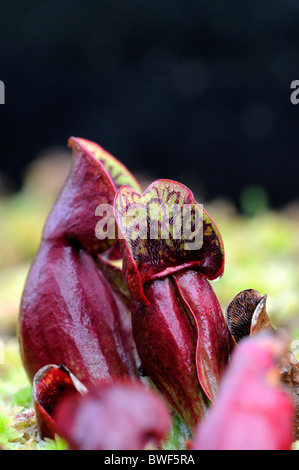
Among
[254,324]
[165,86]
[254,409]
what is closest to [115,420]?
[254,409]

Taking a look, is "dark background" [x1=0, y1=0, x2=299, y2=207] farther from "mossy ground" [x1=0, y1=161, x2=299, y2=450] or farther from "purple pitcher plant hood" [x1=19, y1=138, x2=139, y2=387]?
"purple pitcher plant hood" [x1=19, y1=138, x2=139, y2=387]

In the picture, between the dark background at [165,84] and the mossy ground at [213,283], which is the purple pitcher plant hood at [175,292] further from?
the dark background at [165,84]

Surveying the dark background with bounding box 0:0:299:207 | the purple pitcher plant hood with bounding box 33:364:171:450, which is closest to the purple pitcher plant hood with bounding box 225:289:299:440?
the purple pitcher plant hood with bounding box 33:364:171:450

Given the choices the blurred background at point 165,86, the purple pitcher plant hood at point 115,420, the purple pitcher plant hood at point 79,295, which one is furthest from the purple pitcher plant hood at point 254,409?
the blurred background at point 165,86

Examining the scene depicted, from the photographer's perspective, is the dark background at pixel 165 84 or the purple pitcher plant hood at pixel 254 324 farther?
the dark background at pixel 165 84

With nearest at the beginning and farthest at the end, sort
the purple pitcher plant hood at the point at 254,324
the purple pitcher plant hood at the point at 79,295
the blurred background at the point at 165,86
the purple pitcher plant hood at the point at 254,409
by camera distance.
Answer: the purple pitcher plant hood at the point at 254,409 → the purple pitcher plant hood at the point at 254,324 → the purple pitcher plant hood at the point at 79,295 → the blurred background at the point at 165,86

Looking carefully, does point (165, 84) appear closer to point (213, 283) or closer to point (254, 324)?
point (213, 283)

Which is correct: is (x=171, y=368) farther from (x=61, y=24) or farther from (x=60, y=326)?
(x=61, y=24)
